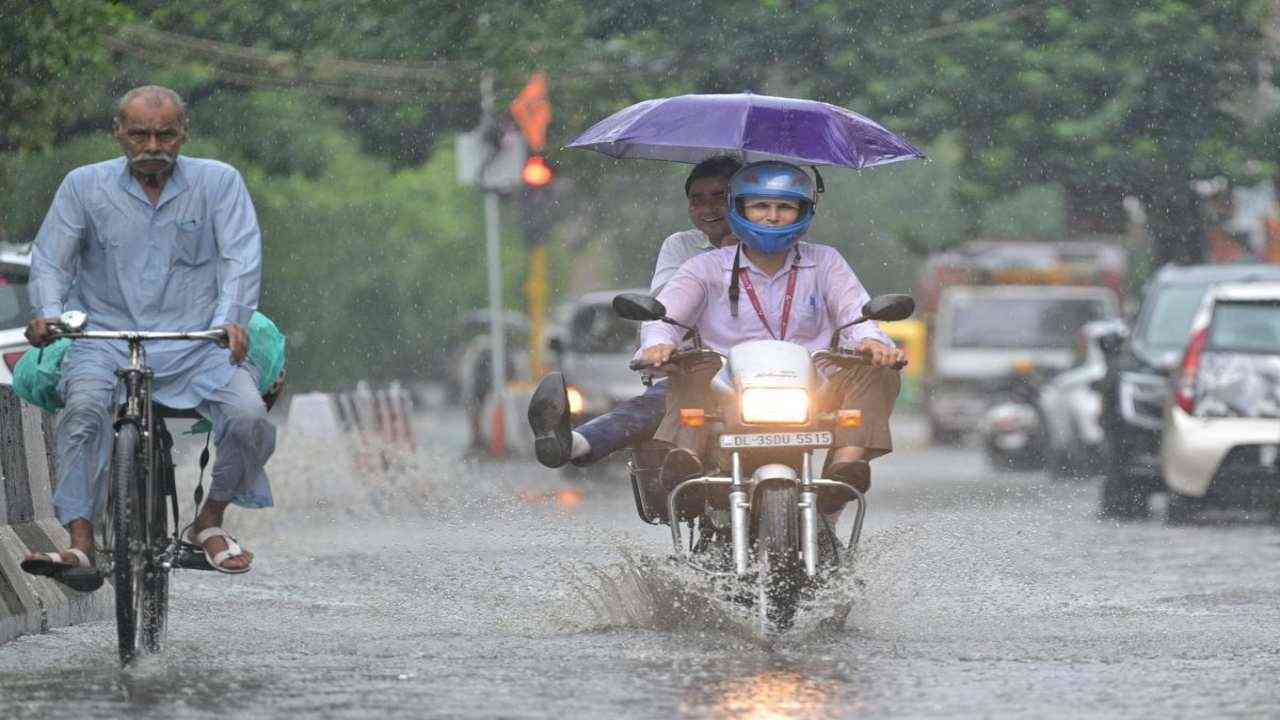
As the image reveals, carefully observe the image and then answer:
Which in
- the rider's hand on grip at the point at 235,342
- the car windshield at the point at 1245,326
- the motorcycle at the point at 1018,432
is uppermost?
the rider's hand on grip at the point at 235,342

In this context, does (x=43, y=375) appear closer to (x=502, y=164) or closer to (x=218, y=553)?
(x=218, y=553)

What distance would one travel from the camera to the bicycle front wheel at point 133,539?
787cm

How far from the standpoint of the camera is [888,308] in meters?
8.43

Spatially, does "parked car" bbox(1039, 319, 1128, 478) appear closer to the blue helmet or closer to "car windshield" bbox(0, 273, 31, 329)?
"car windshield" bbox(0, 273, 31, 329)

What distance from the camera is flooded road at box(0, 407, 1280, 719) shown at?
23.9 feet

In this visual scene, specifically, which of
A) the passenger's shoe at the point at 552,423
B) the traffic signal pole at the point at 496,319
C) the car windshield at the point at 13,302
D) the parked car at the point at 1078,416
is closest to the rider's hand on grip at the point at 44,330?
the passenger's shoe at the point at 552,423

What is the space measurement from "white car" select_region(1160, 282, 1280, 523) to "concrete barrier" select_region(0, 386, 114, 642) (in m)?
8.06

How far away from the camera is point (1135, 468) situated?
1827 cm

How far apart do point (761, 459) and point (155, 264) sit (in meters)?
1.89

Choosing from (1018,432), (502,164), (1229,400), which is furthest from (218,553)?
(1018,432)

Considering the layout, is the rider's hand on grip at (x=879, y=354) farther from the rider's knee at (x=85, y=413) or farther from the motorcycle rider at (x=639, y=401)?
the rider's knee at (x=85, y=413)

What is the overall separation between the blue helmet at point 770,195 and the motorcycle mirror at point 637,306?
552mm

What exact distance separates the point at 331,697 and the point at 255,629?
83.2 inches

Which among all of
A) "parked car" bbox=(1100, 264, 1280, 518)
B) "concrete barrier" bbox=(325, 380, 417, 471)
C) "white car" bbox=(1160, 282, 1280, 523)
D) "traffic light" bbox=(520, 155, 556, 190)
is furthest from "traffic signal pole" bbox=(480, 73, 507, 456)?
"white car" bbox=(1160, 282, 1280, 523)
